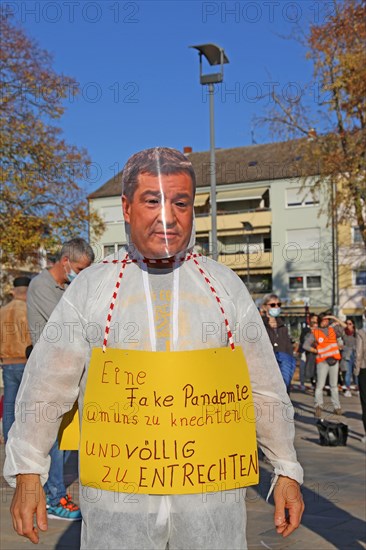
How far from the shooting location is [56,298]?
658 cm

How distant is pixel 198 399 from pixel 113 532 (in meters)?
0.49

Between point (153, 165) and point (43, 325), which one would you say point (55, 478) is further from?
point (153, 165)

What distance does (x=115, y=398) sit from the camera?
2.87m

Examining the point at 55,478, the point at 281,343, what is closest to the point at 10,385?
the point at 55,478

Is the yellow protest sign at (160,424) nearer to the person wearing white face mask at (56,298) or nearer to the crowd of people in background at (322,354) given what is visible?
the person wearing white face mask at (56,298)

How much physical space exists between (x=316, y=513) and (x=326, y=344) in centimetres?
794

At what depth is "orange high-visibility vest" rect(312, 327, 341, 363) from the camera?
48.2 feet

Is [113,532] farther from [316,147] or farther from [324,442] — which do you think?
[316,147]

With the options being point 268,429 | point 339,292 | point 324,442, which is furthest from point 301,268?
point 268,429

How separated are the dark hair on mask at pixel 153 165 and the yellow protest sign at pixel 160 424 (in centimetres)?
57

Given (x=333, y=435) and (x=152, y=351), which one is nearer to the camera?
(x=152, y=351)

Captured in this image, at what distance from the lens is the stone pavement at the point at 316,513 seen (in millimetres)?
5883

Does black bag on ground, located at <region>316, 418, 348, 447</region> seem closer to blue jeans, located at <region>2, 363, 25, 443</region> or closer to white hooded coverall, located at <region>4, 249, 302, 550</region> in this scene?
blue jeans, located at <region>2, 363, 25, 443</region>

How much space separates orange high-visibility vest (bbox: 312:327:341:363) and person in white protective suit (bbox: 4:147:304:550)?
11.8 m
